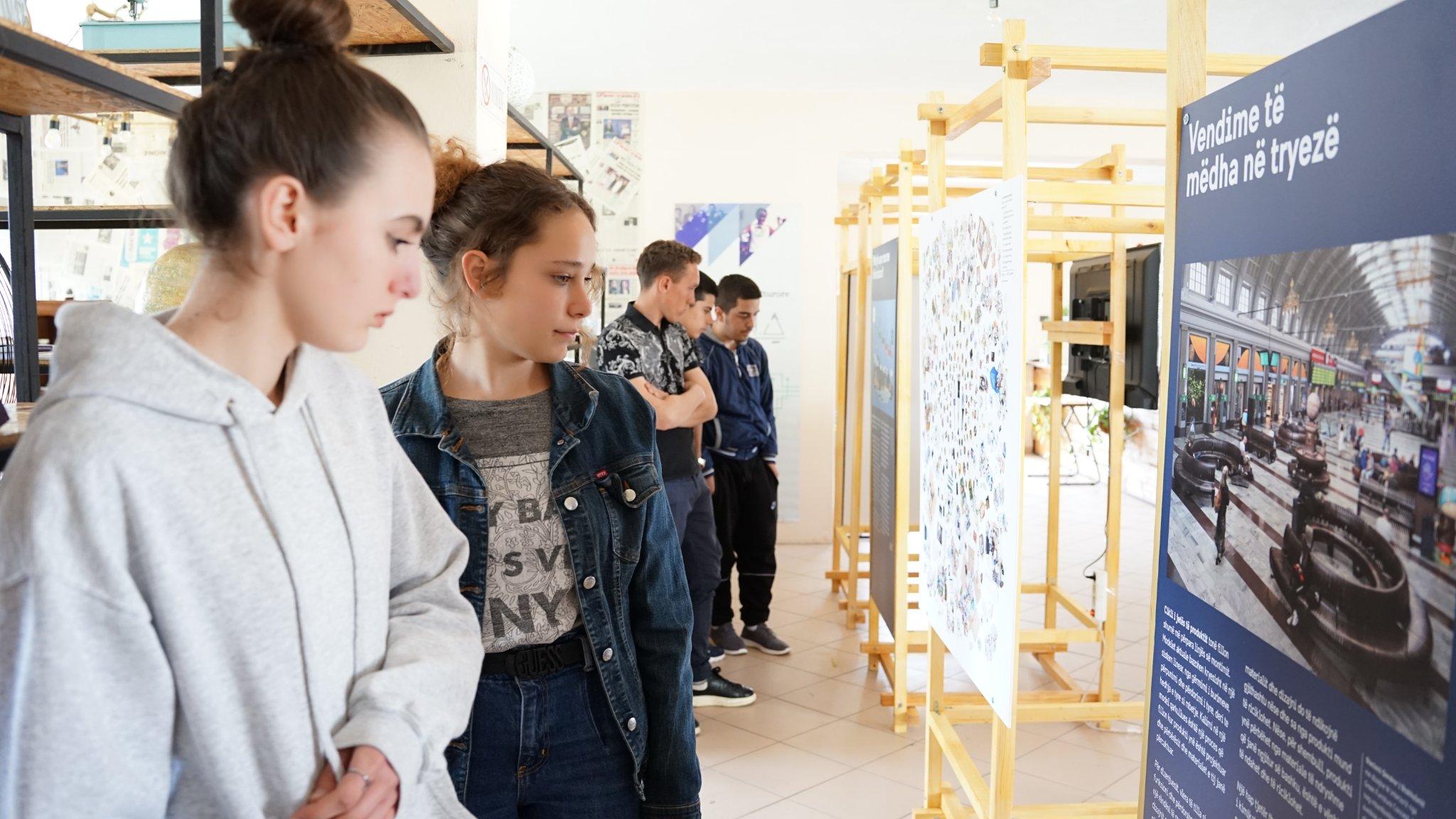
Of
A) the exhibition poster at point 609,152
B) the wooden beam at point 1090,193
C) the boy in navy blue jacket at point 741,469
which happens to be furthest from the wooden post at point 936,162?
the exhibition poster at point 609,152

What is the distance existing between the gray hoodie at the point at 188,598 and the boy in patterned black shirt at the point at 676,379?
7.57ft

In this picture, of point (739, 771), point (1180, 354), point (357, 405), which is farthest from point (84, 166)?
point (1180, 354)

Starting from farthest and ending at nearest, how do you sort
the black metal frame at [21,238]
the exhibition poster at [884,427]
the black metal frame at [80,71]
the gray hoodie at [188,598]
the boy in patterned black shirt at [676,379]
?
the exhibition poster at [884,427], the boy in patterned black shirt at [676,379], the black metal frame at [21,238], the black metal frame at [80,71], the gray hoodie at [188,598]

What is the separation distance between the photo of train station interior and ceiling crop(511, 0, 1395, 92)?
13.6 feet

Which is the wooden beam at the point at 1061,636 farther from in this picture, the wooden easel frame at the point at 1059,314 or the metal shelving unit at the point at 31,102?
the metal shelving unit at the point at 31,102

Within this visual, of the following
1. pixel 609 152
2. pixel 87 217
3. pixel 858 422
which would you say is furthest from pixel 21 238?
pixel 609 152

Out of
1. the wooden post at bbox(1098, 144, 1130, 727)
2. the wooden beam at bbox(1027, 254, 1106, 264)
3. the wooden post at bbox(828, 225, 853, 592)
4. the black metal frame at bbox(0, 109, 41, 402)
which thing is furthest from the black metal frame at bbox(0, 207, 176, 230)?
the wooden post at bbox(828, 225, 853, 592)

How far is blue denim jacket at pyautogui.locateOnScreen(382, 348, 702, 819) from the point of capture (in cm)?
131

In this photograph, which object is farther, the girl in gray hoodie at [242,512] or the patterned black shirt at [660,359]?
the patterned black shirt at [660,359]

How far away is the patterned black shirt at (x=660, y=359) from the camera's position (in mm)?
3414

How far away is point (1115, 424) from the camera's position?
351 cm

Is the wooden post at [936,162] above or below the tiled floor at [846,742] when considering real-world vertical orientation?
above

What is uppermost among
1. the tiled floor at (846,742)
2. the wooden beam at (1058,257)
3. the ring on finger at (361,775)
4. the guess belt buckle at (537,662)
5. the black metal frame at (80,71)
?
the wooden beam at (1058,257)

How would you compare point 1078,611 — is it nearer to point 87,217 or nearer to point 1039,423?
point 87,217
